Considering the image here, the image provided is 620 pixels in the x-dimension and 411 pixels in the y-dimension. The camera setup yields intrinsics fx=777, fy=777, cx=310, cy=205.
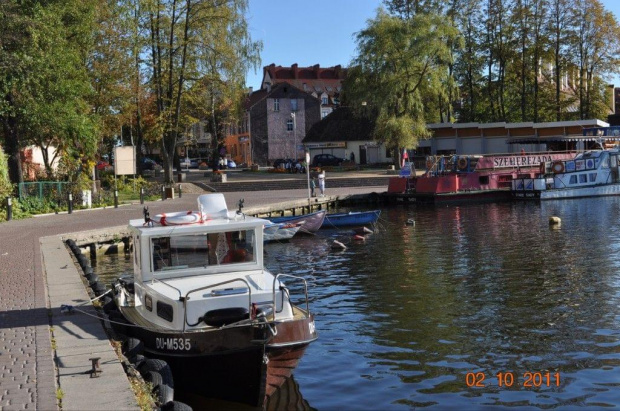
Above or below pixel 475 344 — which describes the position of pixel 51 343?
above

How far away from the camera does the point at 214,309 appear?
11.7 meters

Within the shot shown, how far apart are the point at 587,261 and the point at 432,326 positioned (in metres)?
9.95

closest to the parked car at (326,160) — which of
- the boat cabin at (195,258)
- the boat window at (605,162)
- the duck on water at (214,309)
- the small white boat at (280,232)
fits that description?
the boat window at (605,162)

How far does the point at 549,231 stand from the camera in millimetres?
33062

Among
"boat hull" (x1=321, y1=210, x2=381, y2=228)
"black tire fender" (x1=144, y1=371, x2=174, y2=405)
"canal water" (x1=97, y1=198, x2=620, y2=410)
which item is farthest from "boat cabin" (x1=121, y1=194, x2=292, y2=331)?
"boat hull" (x1=321, y1=210, x2=381, y2=228)

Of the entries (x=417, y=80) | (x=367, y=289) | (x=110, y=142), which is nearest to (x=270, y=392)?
(x=367, y=289)

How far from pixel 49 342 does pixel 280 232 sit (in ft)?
72.3

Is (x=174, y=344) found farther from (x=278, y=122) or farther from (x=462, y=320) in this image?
(x=278, y=122)

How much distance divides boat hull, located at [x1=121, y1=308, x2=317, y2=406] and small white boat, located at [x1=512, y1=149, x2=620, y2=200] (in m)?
42.6

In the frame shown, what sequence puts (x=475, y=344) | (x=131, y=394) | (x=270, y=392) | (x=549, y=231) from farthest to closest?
1. (x=549, y=231)
2. (x=475, y=344)
3. (x=270, y=392)
4. (x=131, y=394)

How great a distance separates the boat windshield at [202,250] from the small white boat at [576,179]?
41.3m

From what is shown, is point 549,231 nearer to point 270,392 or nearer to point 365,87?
point 270,392
